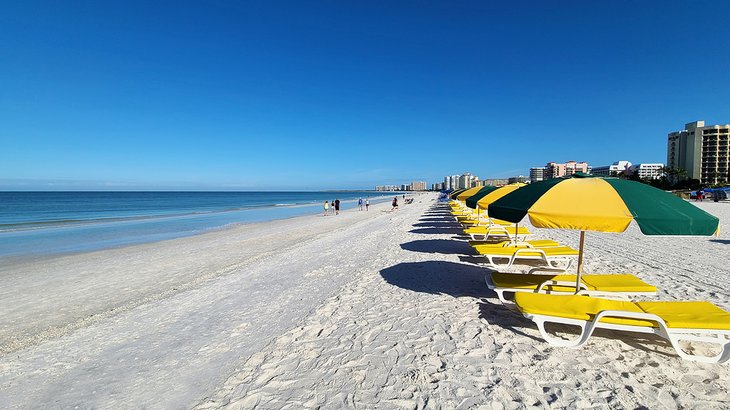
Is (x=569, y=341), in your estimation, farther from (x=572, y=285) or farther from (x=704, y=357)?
(x=572, y=285)

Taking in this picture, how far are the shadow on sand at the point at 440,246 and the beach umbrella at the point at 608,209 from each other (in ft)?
16.3

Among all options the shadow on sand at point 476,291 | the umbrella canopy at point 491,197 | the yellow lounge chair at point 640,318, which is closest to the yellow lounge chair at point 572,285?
the shadow on sand at point 476,291

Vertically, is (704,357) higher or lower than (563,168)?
lower

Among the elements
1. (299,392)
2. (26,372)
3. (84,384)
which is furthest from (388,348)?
(26,372)

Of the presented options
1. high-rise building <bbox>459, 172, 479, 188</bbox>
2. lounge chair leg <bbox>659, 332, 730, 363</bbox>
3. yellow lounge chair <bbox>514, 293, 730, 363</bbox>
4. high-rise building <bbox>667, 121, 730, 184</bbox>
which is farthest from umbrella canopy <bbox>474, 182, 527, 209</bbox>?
high-rise building <bbox>459, 172, 479, 188</bbox>

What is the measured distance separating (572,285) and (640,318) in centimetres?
124

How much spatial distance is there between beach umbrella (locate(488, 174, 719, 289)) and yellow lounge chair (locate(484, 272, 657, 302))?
1.34m

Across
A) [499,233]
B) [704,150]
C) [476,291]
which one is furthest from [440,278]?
[704,150]

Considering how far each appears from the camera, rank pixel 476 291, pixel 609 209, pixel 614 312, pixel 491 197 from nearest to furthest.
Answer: pixel 609 209 < pixel 614 312 < pixel 476 291 < pixel 491 197

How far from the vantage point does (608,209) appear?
287 centimetres

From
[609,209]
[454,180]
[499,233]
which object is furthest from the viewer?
[454,180]

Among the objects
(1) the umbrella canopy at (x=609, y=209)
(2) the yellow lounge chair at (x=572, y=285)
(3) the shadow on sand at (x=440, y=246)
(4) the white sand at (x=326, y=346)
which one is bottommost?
(4) the white sand at (x=326, y=346)

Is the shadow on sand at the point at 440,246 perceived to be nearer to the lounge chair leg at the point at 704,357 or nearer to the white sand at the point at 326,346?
the white sand at the point at 326,346

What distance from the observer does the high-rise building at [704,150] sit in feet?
272
